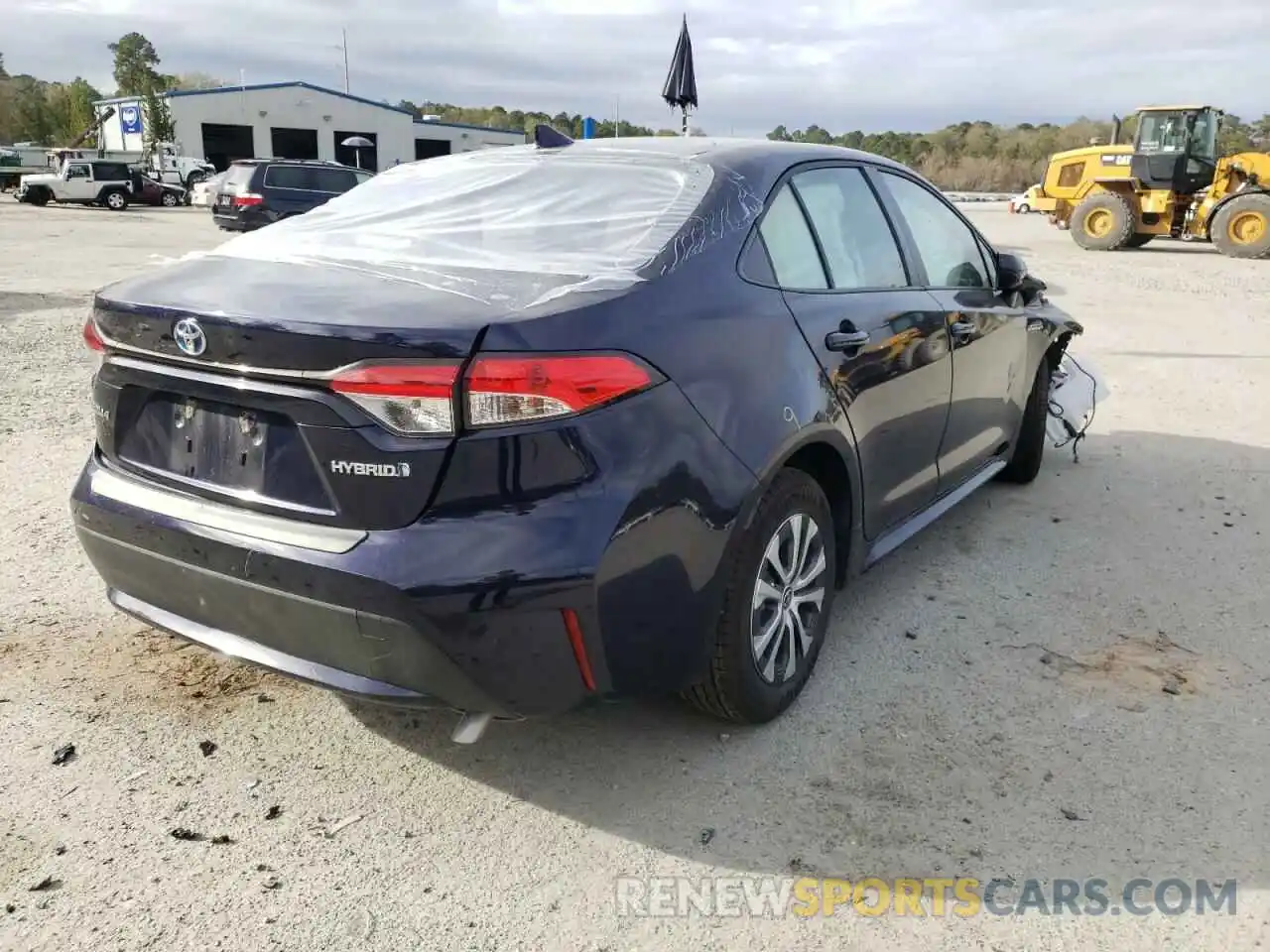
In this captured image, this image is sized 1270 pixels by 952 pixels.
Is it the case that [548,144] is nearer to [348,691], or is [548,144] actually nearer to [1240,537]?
[348,691]

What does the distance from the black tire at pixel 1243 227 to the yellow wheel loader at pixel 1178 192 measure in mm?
17

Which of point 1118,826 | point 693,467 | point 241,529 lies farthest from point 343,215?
point 1118,826

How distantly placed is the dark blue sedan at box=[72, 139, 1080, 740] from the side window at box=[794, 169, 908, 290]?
0.07ft

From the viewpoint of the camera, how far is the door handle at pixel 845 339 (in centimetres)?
306

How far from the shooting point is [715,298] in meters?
2.68

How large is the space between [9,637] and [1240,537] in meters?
5.06

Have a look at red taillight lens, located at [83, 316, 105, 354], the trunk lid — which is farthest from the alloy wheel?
red taillight lens, located at [83, 316, 105, 354]

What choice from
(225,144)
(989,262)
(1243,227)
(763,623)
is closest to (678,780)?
(763,623)

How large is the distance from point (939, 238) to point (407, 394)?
2707 millimetres

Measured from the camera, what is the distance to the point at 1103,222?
19953 mm

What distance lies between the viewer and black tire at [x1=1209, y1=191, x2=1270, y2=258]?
711 inches

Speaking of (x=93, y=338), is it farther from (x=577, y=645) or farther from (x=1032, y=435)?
(x=1032, y=435)

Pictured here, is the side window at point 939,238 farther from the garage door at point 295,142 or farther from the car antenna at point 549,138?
the garage door at point 295,142

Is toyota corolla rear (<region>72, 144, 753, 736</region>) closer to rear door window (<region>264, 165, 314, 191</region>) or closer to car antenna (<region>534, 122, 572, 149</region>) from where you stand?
car antenna (<region>534, 122, 572, 149</region>)
